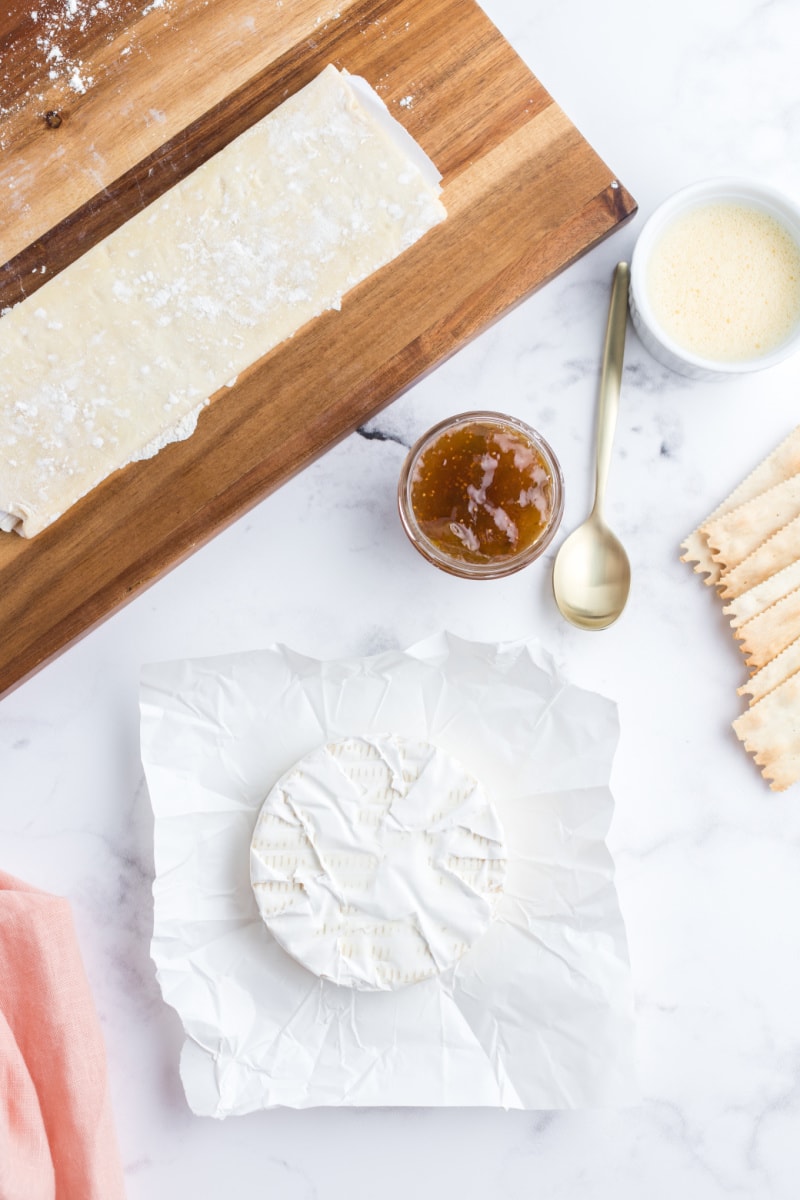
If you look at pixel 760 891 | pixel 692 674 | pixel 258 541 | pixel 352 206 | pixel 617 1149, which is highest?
pixel 352 206

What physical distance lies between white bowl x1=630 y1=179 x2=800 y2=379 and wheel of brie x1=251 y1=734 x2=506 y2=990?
740 mm

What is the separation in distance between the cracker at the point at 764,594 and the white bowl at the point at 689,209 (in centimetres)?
33

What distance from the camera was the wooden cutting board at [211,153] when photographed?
5.11 feet

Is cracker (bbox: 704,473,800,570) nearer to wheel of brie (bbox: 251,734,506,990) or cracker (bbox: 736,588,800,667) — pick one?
cracker (bbox: 736,588,800,667)

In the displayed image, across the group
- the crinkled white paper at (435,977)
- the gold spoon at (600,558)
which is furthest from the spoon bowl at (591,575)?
the crinkled white paper at (435,977)

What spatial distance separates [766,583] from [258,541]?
2.77 feet

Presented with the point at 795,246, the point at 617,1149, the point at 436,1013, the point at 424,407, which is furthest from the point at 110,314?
the point at 617,1149

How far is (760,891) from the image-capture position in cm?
168

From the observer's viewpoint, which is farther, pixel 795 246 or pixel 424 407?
pixel 424 407

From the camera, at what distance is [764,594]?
5.35 feet

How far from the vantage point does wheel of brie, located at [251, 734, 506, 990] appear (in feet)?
5.10

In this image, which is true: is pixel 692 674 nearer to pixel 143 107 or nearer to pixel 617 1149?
pixel 617 1149

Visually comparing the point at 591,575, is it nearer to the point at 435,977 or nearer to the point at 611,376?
the point at 611,376

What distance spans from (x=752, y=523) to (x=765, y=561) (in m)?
0.07
